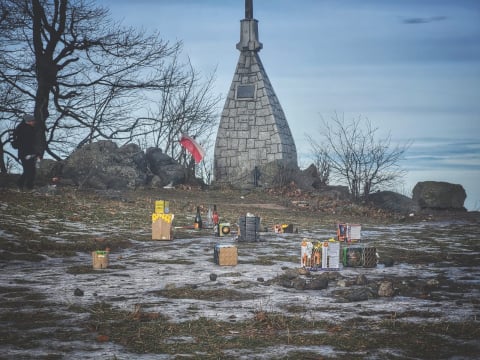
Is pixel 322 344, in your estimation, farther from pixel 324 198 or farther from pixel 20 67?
pixel 20 67

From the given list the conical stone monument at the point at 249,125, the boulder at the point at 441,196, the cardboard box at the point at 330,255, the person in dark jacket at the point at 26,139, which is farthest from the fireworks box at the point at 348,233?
the conical stone monument at the point at 249,125

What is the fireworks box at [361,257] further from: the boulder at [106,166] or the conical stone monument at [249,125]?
the conical stone monument at [249,125]

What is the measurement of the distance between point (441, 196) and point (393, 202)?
181 centimetres

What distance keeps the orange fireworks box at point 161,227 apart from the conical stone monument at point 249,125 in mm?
16178

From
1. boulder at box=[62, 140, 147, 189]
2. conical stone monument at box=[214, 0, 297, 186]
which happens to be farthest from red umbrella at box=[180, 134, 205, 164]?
conical stone monument at box=[214, 0, 297, 186]

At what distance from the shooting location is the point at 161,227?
1112cm

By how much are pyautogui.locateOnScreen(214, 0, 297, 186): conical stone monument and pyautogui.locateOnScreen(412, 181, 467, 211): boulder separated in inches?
250

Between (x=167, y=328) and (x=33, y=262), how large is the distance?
447 cm

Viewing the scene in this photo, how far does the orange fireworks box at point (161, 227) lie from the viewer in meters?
11.1

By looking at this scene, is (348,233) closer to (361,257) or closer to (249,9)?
(361,257)

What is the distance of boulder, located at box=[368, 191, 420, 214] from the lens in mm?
23592

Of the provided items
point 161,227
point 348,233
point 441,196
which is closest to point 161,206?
point 161,227

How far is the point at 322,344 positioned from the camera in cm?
439

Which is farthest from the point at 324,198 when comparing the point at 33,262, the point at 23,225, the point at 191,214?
the point at 33,262
